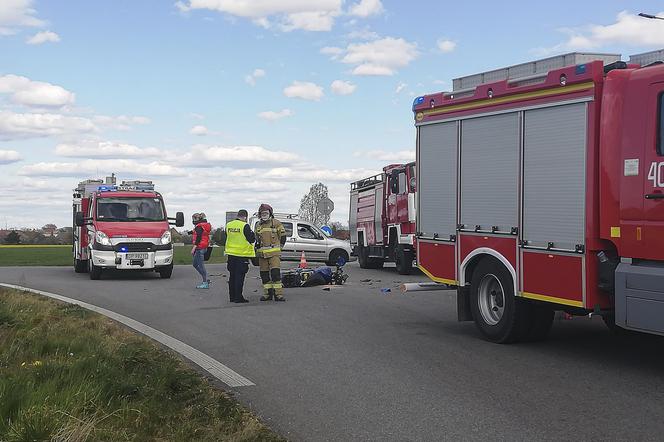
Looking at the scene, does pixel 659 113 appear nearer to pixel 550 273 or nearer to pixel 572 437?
pixel 550 273

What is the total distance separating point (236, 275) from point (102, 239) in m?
6.48

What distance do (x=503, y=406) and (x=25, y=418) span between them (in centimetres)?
358

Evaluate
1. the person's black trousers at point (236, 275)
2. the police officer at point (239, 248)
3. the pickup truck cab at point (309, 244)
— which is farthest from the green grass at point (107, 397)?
the pickup truck cab at point (309, 244)

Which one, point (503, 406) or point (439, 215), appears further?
point (439, 215)

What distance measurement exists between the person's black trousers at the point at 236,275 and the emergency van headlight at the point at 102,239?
590 cm

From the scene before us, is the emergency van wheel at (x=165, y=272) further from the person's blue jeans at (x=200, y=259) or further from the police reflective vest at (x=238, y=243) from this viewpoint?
the police reflective vest at (x=238, y=243)

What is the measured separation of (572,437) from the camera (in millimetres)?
5359

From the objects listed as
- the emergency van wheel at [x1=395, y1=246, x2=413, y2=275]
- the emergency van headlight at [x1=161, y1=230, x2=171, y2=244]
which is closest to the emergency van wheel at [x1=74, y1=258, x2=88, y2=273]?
the emergency van headlight at [x1=161, y1=230, x2=171, y2=244]

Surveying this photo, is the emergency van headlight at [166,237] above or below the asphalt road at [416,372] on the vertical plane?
above

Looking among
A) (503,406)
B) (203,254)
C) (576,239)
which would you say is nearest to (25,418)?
(503,406)

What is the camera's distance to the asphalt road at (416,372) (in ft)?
18.7

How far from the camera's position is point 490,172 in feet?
30.7

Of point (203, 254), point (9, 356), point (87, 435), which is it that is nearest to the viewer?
point (87, 435)

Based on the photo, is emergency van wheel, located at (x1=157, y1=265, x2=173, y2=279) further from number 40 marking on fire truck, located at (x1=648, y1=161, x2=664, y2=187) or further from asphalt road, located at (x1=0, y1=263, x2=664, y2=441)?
number 40 marking on fire truck, located at (x1=648, y1=161, x2=664, y2=187)
